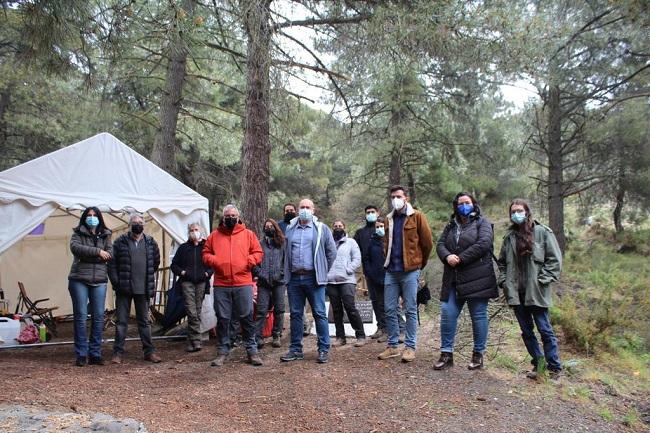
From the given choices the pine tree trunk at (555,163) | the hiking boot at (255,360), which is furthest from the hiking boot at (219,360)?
the pine tree trunk at (555,163)

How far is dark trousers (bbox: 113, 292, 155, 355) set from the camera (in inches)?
234

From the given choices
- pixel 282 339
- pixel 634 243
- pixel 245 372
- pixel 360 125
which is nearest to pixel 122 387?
pixel 245 372

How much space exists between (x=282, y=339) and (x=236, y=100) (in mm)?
10653

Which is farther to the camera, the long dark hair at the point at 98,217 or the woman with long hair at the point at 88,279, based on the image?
the long dark hair at the point at 98,217

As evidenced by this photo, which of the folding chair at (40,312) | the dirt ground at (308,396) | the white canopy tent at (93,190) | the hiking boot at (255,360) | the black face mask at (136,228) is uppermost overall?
the white canopy tent at (93,190)

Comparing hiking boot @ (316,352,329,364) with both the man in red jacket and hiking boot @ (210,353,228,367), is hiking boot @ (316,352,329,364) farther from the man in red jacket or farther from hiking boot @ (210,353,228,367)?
hiking boot @ (210,353,228,367)

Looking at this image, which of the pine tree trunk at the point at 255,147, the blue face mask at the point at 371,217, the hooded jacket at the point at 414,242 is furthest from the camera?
the pine tree trunk at the point at 255,147

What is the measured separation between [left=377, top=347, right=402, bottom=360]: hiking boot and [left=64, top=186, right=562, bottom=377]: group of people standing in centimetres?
1

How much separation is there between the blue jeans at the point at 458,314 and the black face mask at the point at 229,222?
234cm

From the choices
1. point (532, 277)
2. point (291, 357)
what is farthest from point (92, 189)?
point (532, 277)

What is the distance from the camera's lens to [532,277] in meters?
4.83

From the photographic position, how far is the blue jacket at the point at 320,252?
568cm

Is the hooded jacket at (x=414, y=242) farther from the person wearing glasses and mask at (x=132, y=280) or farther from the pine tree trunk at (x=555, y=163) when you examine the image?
the pine tree trunk at (x=555, y=163)

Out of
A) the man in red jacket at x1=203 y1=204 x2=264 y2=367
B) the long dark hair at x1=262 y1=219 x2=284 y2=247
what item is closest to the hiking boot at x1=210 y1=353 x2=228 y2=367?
the man in red jacket at x1=203 y1=204 x2=264 y2=367
